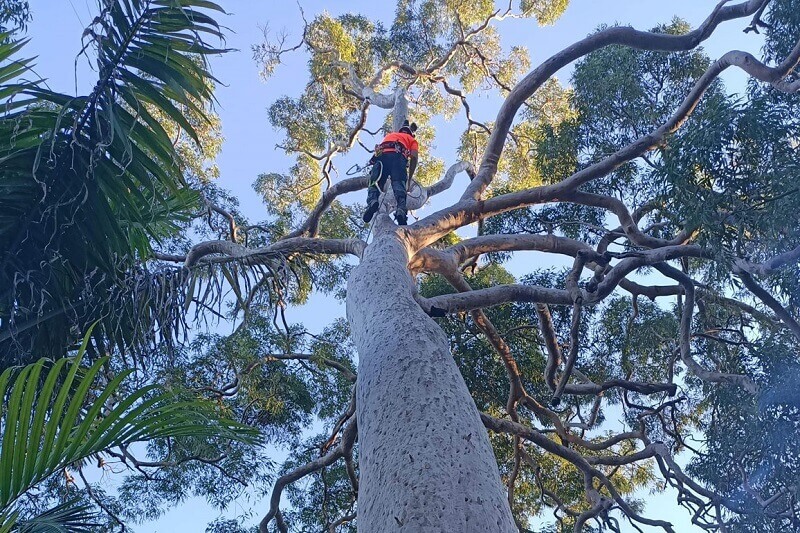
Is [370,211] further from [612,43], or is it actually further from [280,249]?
[612,43]

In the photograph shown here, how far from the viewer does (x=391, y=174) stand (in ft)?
23.2

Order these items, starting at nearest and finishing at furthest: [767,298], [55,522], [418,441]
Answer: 1. [55,522]
2. [418,441]
3. [767,298]

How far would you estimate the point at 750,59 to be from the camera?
6332mm

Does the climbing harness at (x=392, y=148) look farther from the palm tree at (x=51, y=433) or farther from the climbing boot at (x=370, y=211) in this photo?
the palm tree at (x=51, y=433)

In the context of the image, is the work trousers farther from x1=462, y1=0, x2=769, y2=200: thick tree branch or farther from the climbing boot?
x1=462, y1=0, x2=769, y2=200: thick tree branch

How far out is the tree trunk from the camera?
7.28 ft

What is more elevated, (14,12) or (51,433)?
(14,12)

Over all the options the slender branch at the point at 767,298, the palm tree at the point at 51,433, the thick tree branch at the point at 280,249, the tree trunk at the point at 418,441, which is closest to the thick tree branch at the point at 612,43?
the thick tree branch at the point at 280,249

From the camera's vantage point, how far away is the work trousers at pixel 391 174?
6.95 meters

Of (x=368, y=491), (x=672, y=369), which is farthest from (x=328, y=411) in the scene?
(x=368, y=491)

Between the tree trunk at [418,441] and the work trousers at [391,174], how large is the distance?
3260 mm

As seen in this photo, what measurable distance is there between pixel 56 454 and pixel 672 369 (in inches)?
284

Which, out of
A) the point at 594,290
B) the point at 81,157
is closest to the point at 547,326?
the point at 594,290

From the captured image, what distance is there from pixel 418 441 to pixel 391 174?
475 cm
